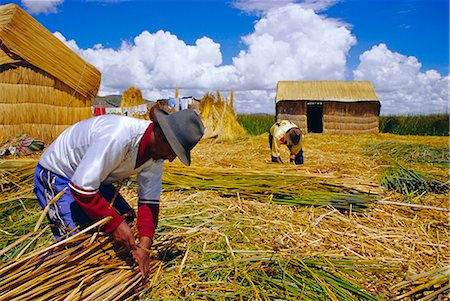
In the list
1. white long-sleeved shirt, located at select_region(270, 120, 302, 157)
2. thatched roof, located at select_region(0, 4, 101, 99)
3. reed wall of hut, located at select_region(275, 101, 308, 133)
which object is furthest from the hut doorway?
white long-sleeved shirt, located at select_region(270, 120, 302, 157)

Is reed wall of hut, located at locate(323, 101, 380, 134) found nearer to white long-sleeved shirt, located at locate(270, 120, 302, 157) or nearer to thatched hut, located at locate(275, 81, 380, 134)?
thatched hut, located at locate(275, 81, 380, 134)

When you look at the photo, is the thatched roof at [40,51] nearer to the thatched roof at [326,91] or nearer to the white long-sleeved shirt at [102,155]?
the white long-sleeved shirt at [102,155]

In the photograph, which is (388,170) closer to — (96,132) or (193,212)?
(193,212)

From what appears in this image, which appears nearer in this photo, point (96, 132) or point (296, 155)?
point (96, 132)

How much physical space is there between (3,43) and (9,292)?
253 inches

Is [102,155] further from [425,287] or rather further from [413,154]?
[413,154]

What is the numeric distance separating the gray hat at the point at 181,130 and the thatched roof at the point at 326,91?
15083 mm

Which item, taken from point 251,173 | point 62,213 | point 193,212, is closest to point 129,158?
point 62,213

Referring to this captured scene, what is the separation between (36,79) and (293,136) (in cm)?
504

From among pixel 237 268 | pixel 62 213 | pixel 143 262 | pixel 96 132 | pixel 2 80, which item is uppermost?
pixel 2 80

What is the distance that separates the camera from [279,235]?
2.90 meters

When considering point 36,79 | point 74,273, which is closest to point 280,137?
point 74,273

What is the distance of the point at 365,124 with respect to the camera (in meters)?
16.8

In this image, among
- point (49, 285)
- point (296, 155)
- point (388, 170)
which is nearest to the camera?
point (49, 285)
